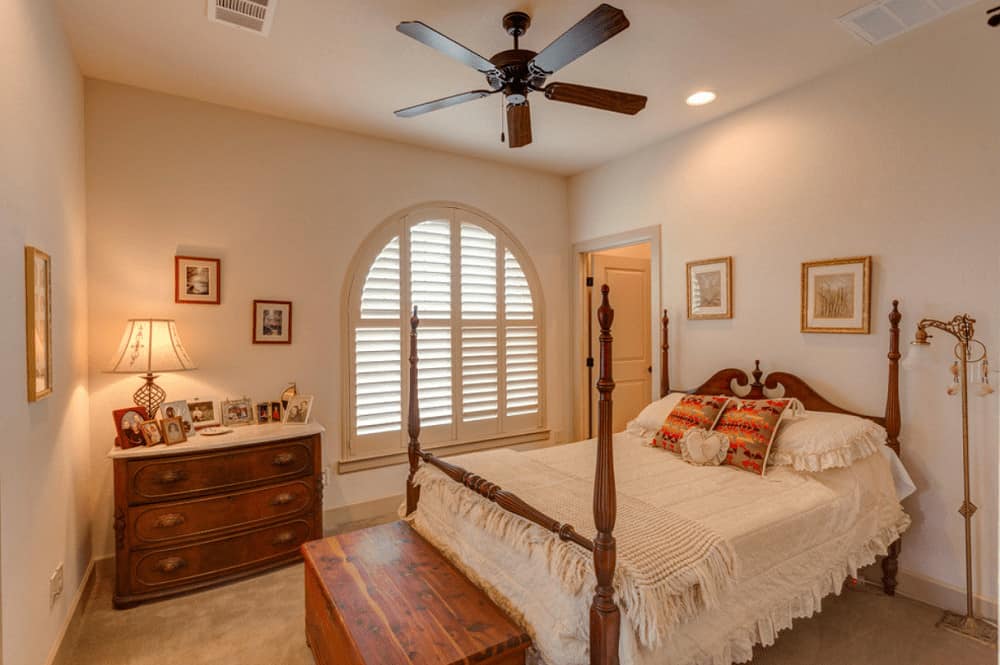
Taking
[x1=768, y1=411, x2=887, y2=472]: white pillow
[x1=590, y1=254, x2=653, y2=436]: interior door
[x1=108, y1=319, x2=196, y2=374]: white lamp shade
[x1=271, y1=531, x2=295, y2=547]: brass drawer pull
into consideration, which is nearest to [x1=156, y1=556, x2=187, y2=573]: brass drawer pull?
[x1=271, y1=531, x2=295, y2=547]: brass drawer pull

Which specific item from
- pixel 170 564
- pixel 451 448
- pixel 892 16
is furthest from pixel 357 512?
pixel 892 16

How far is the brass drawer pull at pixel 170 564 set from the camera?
2.58 meters

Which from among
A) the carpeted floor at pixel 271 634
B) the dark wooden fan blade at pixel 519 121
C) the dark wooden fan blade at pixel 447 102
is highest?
the dark wooden fan blade at pixel 447 102

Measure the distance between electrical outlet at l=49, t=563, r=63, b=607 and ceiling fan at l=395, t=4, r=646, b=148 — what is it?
8.50 feet

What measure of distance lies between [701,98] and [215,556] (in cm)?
399

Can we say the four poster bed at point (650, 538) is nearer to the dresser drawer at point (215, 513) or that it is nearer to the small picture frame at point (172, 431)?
the dresser drawer at point (215, 513)

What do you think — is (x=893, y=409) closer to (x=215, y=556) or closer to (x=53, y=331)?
(x=215, y=556)

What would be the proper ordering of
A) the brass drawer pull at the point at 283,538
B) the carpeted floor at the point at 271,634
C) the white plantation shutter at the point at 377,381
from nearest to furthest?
the carpeted floor at the point at 271,634 → the brass drawer pull at the point at 283,538 → the white plantation shutter at the point at 377,381

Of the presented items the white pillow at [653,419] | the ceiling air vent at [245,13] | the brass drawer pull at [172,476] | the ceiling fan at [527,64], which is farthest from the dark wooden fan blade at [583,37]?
the brass drawer pull at [172,476]

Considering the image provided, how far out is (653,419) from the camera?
3.22 m

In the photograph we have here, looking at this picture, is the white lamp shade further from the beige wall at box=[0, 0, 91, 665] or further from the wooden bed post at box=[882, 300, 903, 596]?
the wooden bed post at box=[882, 300, 903, 596]

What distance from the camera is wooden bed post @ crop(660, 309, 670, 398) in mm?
3736

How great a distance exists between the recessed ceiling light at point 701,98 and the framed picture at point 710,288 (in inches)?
40.5

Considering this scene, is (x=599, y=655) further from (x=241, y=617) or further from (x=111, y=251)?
(x=111, y=251)
